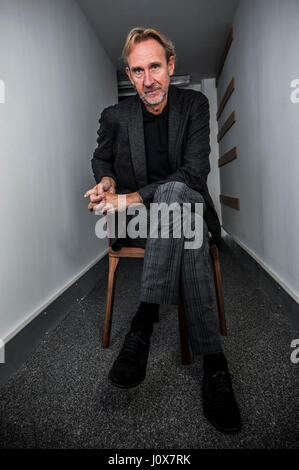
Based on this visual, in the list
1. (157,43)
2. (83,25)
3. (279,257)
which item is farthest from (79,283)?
(83,25)

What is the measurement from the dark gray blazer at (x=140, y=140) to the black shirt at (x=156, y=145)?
49 millimetres

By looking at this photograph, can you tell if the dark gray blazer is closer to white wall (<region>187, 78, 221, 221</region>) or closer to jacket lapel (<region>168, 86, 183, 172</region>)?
jacket lapel (<region>168, 86, 183, 172</region>)

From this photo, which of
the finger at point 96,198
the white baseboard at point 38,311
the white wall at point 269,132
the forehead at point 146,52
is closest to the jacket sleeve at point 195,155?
the finger at point 96,198

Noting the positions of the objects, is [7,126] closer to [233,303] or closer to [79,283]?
[79,283]

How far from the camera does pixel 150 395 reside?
40.5 inches

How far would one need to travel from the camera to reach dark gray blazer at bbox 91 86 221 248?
135 cm

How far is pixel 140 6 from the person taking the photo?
260 centimetres

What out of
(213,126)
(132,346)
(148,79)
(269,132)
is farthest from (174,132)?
(213,126)

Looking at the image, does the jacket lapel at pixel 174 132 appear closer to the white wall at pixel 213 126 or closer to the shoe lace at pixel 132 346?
the shoe lace at pixel 132 346

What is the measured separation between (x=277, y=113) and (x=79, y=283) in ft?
5.40

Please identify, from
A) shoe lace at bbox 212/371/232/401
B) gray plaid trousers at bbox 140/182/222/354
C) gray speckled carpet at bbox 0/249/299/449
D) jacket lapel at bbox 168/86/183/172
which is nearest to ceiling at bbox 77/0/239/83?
jacket lapel at bbox 168/86/183/172

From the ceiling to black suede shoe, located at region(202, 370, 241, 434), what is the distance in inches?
114

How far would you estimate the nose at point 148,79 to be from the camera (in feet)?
4.35
